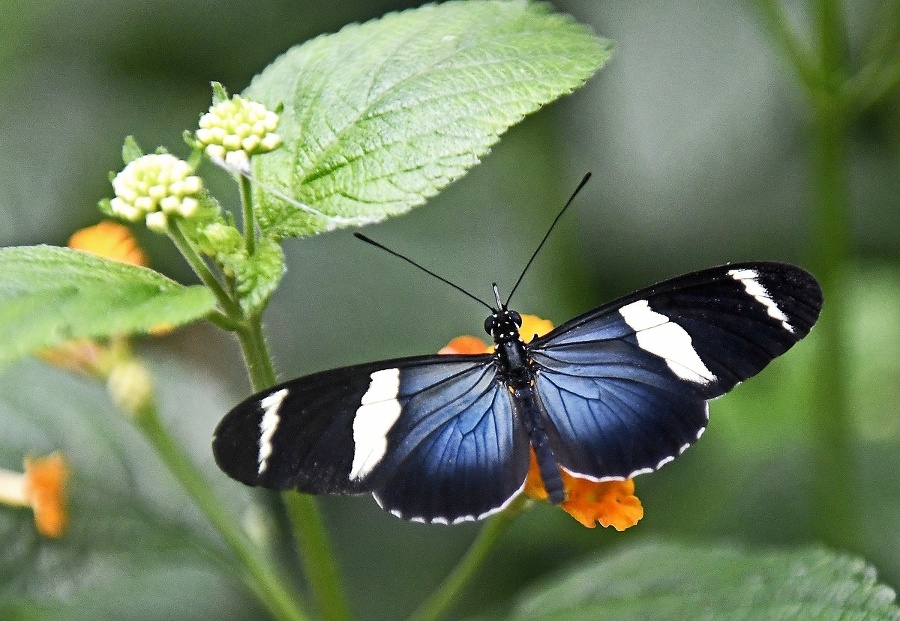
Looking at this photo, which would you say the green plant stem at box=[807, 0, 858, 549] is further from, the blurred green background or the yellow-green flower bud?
the yellow-green flower bud

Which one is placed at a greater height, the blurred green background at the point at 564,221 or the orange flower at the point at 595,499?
the blurred green background at the point at 564,221

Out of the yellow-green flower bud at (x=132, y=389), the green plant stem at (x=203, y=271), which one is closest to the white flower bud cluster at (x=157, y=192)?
the green plant stem at (x=203, y=271)

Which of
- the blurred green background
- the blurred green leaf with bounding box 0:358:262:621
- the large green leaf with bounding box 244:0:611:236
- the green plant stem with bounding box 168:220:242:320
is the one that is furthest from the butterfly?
the blurred green background

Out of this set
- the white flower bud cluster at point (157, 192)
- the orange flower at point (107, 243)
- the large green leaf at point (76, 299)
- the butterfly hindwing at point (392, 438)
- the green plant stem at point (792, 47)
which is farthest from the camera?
the green plant stem at point (792, 47)

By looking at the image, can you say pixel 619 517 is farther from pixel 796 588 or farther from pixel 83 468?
pixel 83 468

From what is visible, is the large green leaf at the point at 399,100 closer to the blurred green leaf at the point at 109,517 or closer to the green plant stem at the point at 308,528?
the green plant stem at the point at 308,528

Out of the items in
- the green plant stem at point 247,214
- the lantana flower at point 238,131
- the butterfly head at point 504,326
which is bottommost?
the butterfly head at point 504,326

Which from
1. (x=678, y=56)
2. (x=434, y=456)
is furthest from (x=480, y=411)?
(x=678, y=56)
